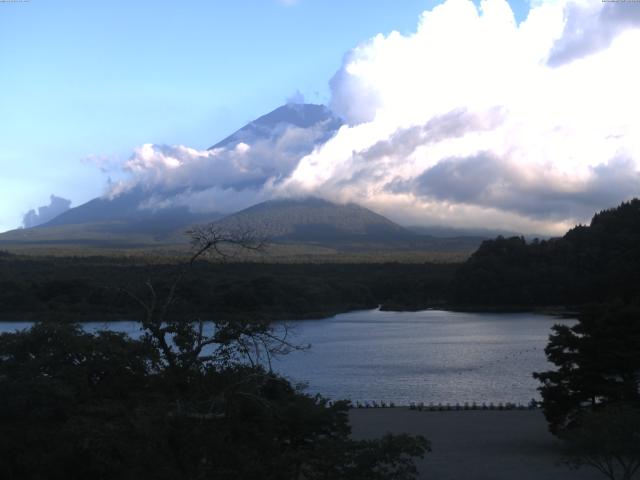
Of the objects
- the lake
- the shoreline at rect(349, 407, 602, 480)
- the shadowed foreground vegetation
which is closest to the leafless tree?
the shoreline at rect(349, 407, 602, 480)

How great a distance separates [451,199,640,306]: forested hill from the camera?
49.6 meters

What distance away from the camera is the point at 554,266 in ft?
173

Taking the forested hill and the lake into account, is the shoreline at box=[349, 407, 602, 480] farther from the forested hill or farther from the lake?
the forested hill

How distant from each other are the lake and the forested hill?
7.67 metres

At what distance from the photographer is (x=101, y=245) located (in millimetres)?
88125

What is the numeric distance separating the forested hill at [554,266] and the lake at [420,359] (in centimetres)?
767

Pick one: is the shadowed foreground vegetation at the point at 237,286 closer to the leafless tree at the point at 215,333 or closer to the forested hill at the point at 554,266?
the forested hill at the point at 554,266

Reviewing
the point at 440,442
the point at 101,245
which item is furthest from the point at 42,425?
the point at 101,245

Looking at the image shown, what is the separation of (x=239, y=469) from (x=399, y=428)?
9450 mm

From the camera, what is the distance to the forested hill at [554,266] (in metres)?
49.6

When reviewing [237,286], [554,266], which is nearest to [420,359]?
[237,286]

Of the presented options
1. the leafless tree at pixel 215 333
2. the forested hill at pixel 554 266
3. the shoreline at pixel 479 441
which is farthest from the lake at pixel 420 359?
the forested hill at pixel 554 266

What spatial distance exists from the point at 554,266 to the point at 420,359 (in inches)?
1151

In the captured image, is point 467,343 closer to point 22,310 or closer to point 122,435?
point 22,310
